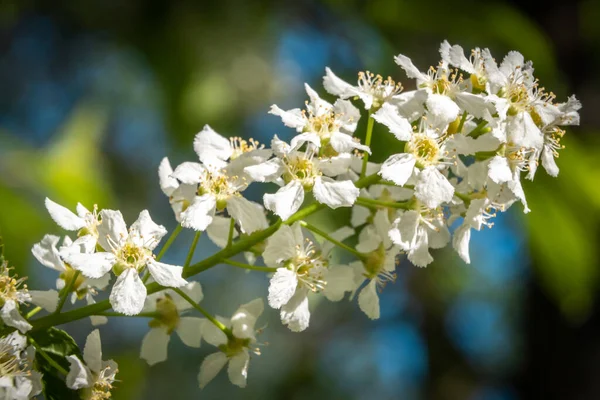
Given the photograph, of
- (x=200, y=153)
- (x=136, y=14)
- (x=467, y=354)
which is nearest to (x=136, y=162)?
(x=136, y=14)

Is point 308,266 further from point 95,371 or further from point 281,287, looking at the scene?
point 95,371

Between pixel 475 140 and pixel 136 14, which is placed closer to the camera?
pixel 475 140

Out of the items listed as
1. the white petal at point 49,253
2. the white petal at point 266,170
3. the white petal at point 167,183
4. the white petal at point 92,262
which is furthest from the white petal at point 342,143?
the white petal at point 49,253

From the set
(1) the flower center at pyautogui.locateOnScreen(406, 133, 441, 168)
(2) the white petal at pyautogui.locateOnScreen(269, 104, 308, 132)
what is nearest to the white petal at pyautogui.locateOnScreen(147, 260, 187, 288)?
(2) the white petal at pyautogui.locateOnScreen(269, 104, 308, 132)

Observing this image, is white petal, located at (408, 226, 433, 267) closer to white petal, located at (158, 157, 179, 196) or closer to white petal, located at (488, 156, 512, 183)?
white petal, located at (488, 156, 512, 183)

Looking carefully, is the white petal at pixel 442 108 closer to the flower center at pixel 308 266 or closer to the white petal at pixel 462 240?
the white petal at pixel 462 240

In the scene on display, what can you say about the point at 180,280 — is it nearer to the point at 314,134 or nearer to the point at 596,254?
the point at 314,134

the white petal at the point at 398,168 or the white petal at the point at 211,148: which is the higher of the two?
the white petal at the point at 398,168
